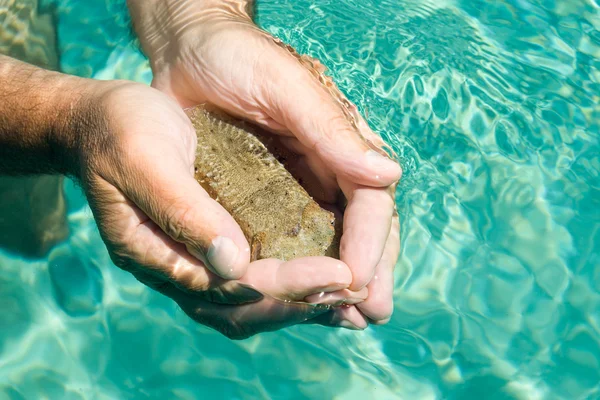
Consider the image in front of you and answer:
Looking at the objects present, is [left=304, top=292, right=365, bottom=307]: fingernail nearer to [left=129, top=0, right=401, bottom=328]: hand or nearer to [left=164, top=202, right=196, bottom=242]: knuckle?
[left=129, top=0, right=401, bottom=328]: hand

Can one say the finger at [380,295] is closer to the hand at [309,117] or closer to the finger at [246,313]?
the hand at [309,117]

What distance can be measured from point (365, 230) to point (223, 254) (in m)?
0.63

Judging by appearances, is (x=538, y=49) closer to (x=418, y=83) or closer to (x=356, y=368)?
(x=418, y=83)

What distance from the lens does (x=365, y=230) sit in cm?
243

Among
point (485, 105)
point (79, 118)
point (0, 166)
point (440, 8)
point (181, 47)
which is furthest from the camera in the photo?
point (440, 8)

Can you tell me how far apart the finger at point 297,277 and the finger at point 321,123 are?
1.53ft

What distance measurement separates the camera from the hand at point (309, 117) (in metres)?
2.50

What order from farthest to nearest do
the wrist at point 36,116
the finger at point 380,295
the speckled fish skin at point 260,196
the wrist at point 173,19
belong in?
the wrist at point 173,19 → the wrist at point 36,116 → the finger at point 380,295 → the speckled fish skin at point 260,196

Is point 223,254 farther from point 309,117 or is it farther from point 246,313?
point 309,117

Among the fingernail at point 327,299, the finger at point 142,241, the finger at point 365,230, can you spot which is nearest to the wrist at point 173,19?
the finger at point 142,241

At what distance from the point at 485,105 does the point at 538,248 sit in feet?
3.55

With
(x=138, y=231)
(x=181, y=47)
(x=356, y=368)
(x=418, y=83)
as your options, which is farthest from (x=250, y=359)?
(x=418, y=83)

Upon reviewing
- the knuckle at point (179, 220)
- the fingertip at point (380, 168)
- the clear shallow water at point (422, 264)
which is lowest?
the clear shallow water at point (422, 264)

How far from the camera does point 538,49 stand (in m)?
4.40
